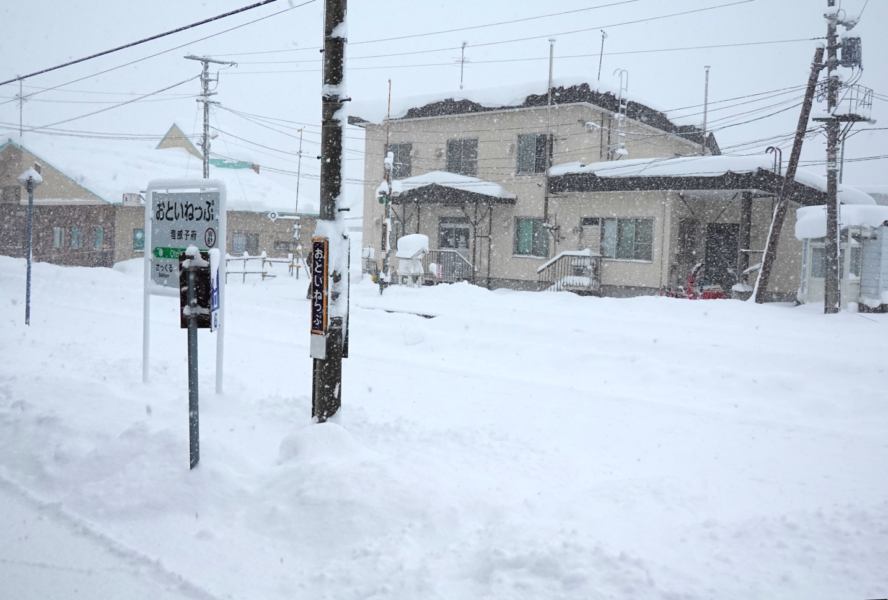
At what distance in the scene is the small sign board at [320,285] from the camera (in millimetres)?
5789

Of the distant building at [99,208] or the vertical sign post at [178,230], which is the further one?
the distant building at [99,208]

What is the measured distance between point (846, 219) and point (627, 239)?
7.68 meters

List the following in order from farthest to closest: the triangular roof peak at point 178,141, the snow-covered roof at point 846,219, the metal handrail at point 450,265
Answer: the triangular roof peak at point 178,141
the metal handrail at point 450,265
the snow-covered roof at point 846,219

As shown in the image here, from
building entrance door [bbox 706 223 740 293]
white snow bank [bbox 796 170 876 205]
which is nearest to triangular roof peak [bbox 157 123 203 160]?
building entrance door [bbox 706 223 740 293]

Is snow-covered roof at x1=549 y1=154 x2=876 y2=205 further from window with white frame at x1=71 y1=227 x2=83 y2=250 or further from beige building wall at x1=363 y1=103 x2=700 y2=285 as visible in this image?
window with white frame at x1=71 y1=227 x2=83 y2=250

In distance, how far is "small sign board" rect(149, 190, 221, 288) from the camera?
7.62m

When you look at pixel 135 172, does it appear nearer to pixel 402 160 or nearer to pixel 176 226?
pixel 402 160

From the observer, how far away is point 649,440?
22.1 feet

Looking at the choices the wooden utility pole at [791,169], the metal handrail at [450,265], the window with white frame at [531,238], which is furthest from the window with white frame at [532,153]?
the wooden utility pole at [791,169]

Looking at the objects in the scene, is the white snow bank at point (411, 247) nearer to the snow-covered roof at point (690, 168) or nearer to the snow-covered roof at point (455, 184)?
the snow-covered roof at point (455, 184)

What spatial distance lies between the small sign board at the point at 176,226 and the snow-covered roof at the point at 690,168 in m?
17.2

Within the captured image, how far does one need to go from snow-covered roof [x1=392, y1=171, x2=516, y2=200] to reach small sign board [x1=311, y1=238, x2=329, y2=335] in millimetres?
20339

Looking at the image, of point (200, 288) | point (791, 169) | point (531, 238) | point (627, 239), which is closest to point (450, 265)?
point (531, 238)

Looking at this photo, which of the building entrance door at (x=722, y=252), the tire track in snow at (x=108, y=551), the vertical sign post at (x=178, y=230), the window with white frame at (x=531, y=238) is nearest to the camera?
the tire track in snow at (x=108, y=551)
